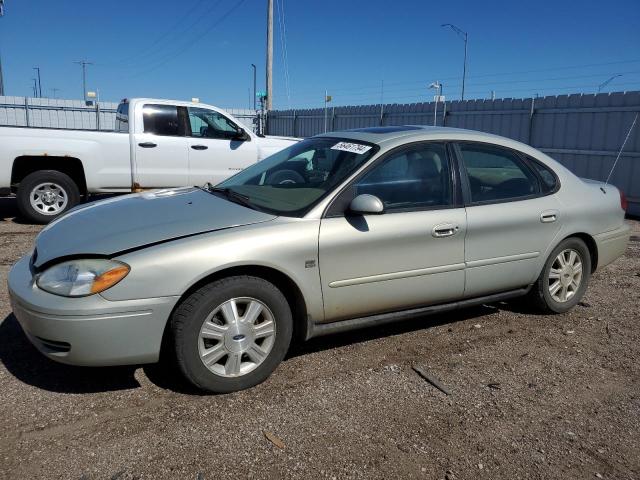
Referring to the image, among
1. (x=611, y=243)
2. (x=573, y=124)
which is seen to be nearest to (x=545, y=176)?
(x=611, y=243)

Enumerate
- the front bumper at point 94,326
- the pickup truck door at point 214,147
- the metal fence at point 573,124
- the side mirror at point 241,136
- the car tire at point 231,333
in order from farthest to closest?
the metal fence at point 573,124
the side mirror at point 241,136
the pickup truck door at point 214,147
the car tire at point 231,333
the front bumper at point 94,326

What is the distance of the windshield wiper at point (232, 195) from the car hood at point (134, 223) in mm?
66

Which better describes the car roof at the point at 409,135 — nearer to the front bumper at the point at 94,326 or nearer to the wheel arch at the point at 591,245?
the wheel arch at the point at 591,245

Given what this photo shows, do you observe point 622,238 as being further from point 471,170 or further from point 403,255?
point 403,255

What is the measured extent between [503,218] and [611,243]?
1.49 metres

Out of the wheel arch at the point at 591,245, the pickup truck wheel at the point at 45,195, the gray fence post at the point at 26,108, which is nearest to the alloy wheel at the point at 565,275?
the wheel arch at the point at 591,245

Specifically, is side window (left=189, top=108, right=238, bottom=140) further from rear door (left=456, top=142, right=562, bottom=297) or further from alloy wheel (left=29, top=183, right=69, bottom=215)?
rear door (left=456, top=142, right=562, bottom=297)

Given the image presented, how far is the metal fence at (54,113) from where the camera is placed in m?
21.0

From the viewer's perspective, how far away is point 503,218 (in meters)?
4.14

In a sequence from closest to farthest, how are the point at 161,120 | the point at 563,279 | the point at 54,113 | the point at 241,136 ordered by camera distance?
the point at 563,279, the point at 161,120, the point at 241,136, the point at 54,113

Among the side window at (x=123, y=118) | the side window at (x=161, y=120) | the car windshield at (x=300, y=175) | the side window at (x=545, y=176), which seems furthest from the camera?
the side window at (x=123, y=118)

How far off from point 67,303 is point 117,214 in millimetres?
885

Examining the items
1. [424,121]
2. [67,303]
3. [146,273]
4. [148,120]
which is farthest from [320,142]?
[424,121]

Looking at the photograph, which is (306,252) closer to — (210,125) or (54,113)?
(210,125)
